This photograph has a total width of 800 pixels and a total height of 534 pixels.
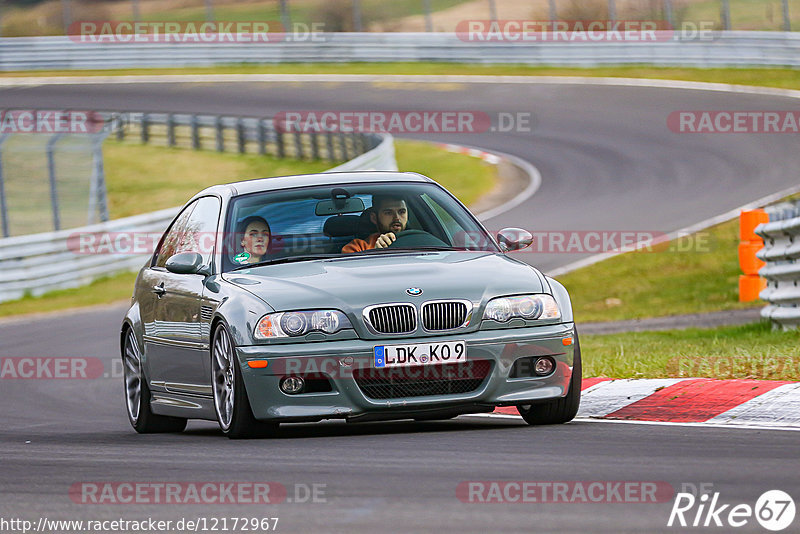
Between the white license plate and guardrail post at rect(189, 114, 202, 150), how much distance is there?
32.7 metres

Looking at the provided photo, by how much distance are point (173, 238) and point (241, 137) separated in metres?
29.5

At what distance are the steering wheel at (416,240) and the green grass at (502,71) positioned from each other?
1110 inches

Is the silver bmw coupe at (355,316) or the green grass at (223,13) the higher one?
the silver bmw coupe at (355,316)

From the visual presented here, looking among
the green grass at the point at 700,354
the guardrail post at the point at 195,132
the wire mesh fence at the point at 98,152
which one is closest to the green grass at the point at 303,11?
the wire mesh fence at the point at 98,152

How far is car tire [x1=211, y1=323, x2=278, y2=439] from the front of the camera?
7.88 metres

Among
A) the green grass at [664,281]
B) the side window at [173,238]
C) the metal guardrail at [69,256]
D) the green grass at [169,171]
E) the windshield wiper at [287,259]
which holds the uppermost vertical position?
the windshield wiper at [287,259]

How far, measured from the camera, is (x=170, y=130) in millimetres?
40656

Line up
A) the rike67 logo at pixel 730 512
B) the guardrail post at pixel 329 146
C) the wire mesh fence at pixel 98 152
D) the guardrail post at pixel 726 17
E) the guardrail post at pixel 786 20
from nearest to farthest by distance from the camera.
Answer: the rike67 logo at pixel 730 512 → the wire mesh fence at pixel 98 152 → the guardrail post at pixel 329 146 → the guardrail post at pixel 786 20 → the guardrail post at pixel 726 17

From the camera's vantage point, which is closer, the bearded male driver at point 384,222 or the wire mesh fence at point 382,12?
the bearded male driver at point 384,222

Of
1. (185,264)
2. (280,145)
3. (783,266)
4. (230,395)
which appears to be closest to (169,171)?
(280,145)

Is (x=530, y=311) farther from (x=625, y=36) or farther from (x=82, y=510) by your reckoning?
(x=625, y=36)

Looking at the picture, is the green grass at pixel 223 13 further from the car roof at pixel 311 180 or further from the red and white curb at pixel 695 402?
the red and white curb at pixel 695 402

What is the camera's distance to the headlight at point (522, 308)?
7.86 meters

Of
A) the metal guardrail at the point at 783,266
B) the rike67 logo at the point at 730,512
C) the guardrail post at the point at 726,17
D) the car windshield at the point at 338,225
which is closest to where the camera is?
the rike67 logo at the point at 730,512
